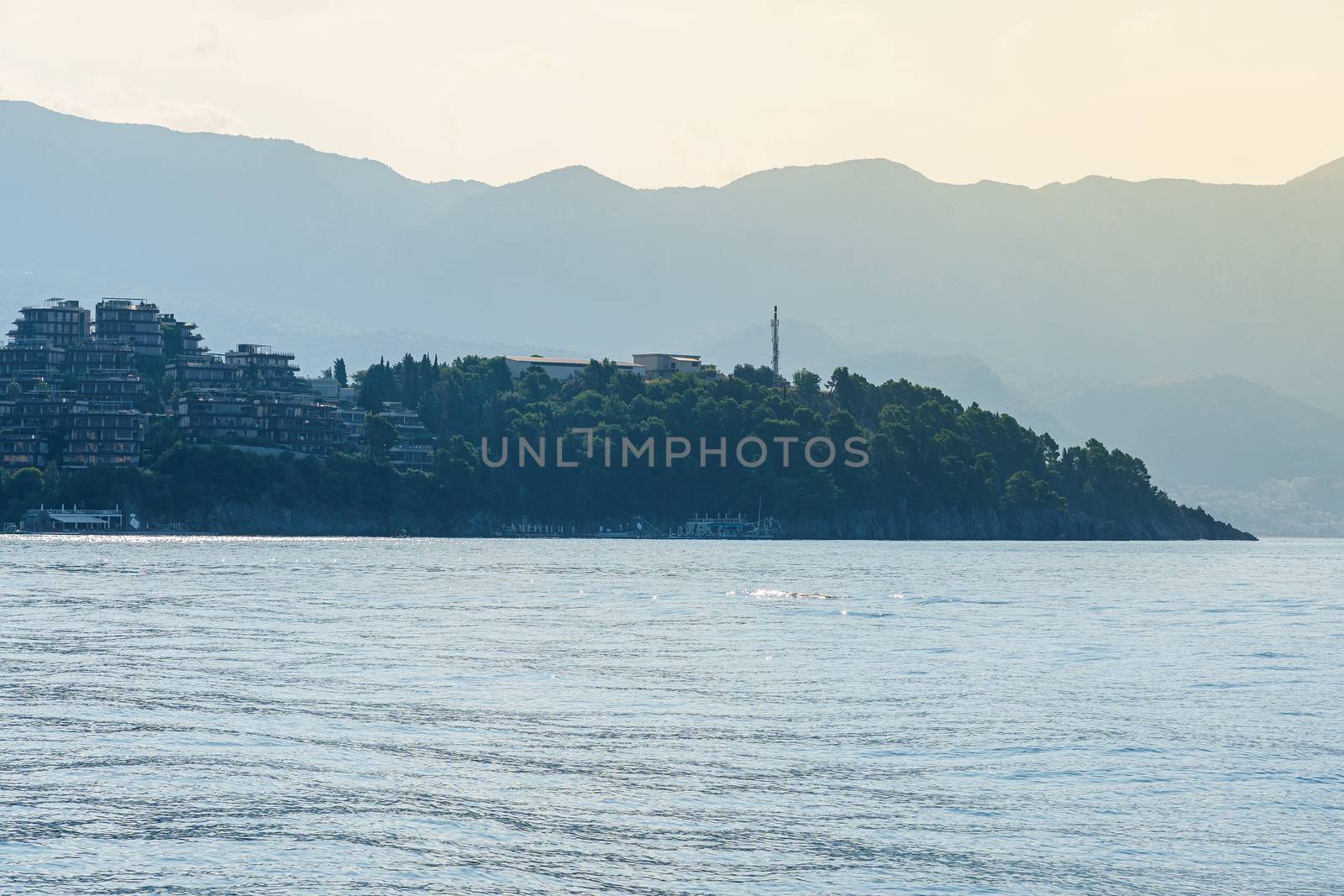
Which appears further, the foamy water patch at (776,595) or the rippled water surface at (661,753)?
the foamy water patch at (776,595)

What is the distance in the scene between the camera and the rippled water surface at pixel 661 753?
28.3 m

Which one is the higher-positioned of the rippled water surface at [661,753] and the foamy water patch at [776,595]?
the foamy water patch at [776,595]

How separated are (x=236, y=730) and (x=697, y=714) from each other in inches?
467

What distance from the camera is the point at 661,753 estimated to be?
126ft

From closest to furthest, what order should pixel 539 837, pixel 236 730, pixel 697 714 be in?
1. pixel 539 837
2. pixel 236 730
3. pixel 697 714

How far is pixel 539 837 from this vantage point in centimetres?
3014

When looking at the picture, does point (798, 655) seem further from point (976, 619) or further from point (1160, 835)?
point (1160, 835)

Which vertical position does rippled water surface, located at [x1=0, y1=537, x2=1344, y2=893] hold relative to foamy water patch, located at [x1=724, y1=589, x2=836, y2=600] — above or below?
below

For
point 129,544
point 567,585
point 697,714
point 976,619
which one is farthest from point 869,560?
point 697,714

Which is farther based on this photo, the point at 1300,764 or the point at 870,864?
the point at 1300,764

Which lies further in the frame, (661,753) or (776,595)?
(776,595)

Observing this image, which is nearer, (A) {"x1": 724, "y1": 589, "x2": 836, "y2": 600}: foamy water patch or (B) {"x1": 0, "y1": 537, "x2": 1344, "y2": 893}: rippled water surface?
(B) {"x1": 0, "y1": 537, "x2": 1344, "y2": 893}: rippled water surface

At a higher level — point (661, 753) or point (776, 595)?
point (776, 595)

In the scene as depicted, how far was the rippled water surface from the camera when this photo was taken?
2827cm
